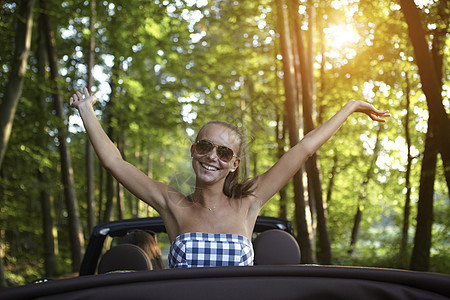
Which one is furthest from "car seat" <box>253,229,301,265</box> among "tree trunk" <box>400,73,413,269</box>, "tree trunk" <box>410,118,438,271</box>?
"tree trunk" <box>400,73,413,269</box>

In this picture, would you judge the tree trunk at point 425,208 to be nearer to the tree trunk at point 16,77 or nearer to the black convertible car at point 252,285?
the black convertible car at point 252,285

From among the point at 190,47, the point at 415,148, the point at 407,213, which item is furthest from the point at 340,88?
the point at 190,47

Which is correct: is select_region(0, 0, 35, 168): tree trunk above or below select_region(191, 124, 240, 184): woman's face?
above

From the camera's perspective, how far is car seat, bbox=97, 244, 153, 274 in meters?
3.97

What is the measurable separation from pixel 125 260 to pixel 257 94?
11.8 metres

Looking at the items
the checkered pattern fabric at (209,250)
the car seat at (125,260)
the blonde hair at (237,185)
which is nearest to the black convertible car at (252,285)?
the checkered pattern fabric at (209,250)

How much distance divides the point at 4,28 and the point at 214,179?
12.3 metres

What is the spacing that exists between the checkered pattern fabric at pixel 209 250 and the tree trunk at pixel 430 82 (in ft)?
14.1

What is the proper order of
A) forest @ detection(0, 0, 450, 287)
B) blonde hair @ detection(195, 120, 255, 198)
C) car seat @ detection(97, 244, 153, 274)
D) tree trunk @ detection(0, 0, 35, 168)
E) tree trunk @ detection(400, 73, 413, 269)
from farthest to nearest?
tree trunk @ detection(400, 73, 413, 269) < tree trunk @ detection(0, 0, 35, 168) < forest @ detection(0, 0, 450, 287) < car seat @ detection(97, 244, 153, 274) < blonde hair @ detection(195, 120, 255, 198)

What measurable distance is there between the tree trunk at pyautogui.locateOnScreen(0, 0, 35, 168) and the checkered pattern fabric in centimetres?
873

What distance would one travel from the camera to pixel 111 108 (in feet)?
65.6

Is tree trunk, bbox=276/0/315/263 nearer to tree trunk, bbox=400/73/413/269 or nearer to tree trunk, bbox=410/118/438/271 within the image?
tree trunk, bbox=400/73/413/269

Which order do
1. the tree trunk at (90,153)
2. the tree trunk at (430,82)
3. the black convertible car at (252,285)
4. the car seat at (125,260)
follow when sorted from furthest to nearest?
the tree trunk at (90,153)
the tree trunk at (430,82)
the car seat at (125,260)
the black convertible car at (252,285)

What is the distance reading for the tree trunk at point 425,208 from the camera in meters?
8.78
